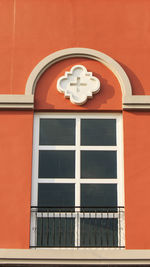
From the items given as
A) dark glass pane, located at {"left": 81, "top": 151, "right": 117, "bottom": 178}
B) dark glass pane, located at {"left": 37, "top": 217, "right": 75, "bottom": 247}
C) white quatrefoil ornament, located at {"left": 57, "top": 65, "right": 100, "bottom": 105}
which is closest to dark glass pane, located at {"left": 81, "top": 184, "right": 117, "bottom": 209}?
dark glass pane, located at {"left": 81, "top": 151, "right": 117, "bottom": 178}

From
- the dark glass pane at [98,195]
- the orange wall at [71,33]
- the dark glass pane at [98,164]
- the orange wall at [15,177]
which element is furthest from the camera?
the orange wall at [71,33]

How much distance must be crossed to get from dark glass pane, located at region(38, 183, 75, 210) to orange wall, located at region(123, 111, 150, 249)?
43.8 inches

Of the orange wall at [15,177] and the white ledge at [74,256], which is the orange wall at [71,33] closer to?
the orange wall at [15,177]

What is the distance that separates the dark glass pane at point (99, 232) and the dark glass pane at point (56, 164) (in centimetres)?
102

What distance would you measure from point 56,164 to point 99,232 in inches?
63.5

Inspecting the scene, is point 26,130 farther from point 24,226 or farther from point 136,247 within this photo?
point 136,247

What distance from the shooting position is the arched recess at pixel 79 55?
510 inches

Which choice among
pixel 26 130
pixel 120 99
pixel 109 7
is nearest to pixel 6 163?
pixel 26 130

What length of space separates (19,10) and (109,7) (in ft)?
6.31

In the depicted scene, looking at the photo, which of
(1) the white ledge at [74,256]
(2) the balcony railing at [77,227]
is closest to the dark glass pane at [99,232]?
(2) the balcony railing at [77,227]

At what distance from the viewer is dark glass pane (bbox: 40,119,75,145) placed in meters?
12.8

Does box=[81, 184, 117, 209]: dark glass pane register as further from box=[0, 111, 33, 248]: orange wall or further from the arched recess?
the arched recess

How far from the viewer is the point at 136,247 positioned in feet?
39.2

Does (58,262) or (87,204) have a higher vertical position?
(87,204)
